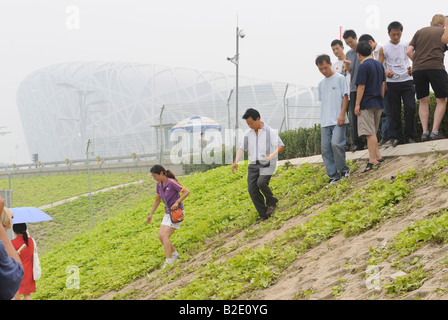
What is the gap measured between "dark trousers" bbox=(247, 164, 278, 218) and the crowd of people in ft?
3.39

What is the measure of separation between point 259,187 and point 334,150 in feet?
4.05

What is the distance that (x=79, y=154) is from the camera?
8250 cm

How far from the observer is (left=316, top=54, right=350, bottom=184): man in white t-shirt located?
8.31 metres

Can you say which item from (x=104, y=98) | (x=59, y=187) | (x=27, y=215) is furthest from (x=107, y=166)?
(x=104, y=98)

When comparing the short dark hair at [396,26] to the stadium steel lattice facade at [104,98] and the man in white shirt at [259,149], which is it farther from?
the stadium steel lattice facade at [104,98]

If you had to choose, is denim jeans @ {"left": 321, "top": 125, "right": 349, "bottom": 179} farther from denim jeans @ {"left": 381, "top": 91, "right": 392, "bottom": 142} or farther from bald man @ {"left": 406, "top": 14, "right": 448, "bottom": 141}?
bald man @ {"left": 406, "top": 14, "right": 448, "bottom": 141}

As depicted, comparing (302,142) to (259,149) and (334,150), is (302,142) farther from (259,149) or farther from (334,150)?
(259,149)

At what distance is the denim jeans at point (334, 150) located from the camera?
8.33m

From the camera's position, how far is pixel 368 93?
809 cm

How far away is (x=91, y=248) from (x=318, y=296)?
8.99 meters

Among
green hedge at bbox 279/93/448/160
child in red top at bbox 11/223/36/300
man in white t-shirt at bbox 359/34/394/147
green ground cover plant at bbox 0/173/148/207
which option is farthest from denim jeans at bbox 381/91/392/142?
green ground cover plant at bbox 0/173/148/207

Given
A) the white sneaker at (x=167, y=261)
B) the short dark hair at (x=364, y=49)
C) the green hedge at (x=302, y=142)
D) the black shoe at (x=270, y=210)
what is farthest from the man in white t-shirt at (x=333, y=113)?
the green hedge at (x=302, y=142)

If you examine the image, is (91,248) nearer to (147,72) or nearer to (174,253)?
(174,253)
